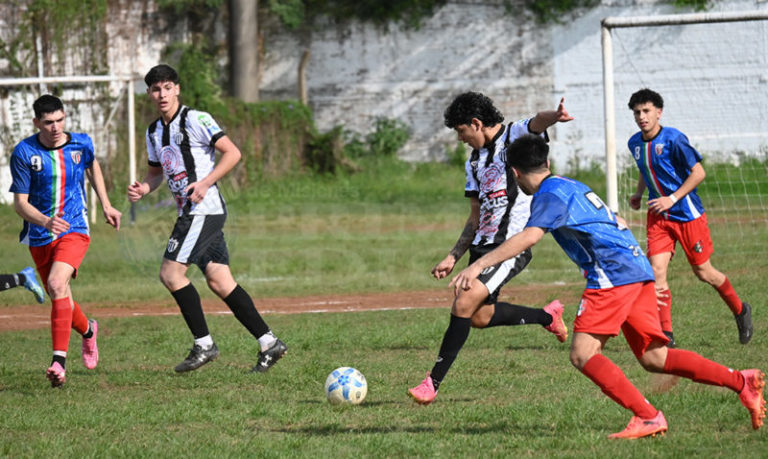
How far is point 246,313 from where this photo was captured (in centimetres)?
777

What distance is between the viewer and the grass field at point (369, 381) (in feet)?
18.0

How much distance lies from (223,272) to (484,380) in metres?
2.03

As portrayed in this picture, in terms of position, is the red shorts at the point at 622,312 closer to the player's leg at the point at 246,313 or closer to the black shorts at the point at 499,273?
the black shorts at the point at 499,273

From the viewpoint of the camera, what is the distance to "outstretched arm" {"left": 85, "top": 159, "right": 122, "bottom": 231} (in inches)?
310

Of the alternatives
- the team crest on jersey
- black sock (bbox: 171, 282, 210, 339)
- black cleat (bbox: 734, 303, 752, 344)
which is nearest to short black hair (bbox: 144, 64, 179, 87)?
the team crest on jersey

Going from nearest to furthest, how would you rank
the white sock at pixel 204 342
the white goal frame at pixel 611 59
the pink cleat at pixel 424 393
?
the pink cleat at pixel 424 393
the white sock at pixel 204 342
the white goal frame at pixel 611 59

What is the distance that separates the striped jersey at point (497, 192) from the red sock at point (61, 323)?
292cm

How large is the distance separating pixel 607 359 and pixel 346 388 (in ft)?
6.13

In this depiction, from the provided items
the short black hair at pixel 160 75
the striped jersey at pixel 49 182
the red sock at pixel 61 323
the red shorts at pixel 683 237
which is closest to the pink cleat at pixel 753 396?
the red shorts at pixel 683 237

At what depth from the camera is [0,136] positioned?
64.4ft

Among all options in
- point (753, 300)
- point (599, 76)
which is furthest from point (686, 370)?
point (599, 76)

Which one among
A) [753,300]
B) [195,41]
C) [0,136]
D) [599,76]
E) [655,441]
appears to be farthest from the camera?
[195,41]

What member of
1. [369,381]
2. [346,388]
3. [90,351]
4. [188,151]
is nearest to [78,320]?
[90,351]

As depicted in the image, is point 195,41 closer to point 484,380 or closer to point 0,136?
point 0,136
